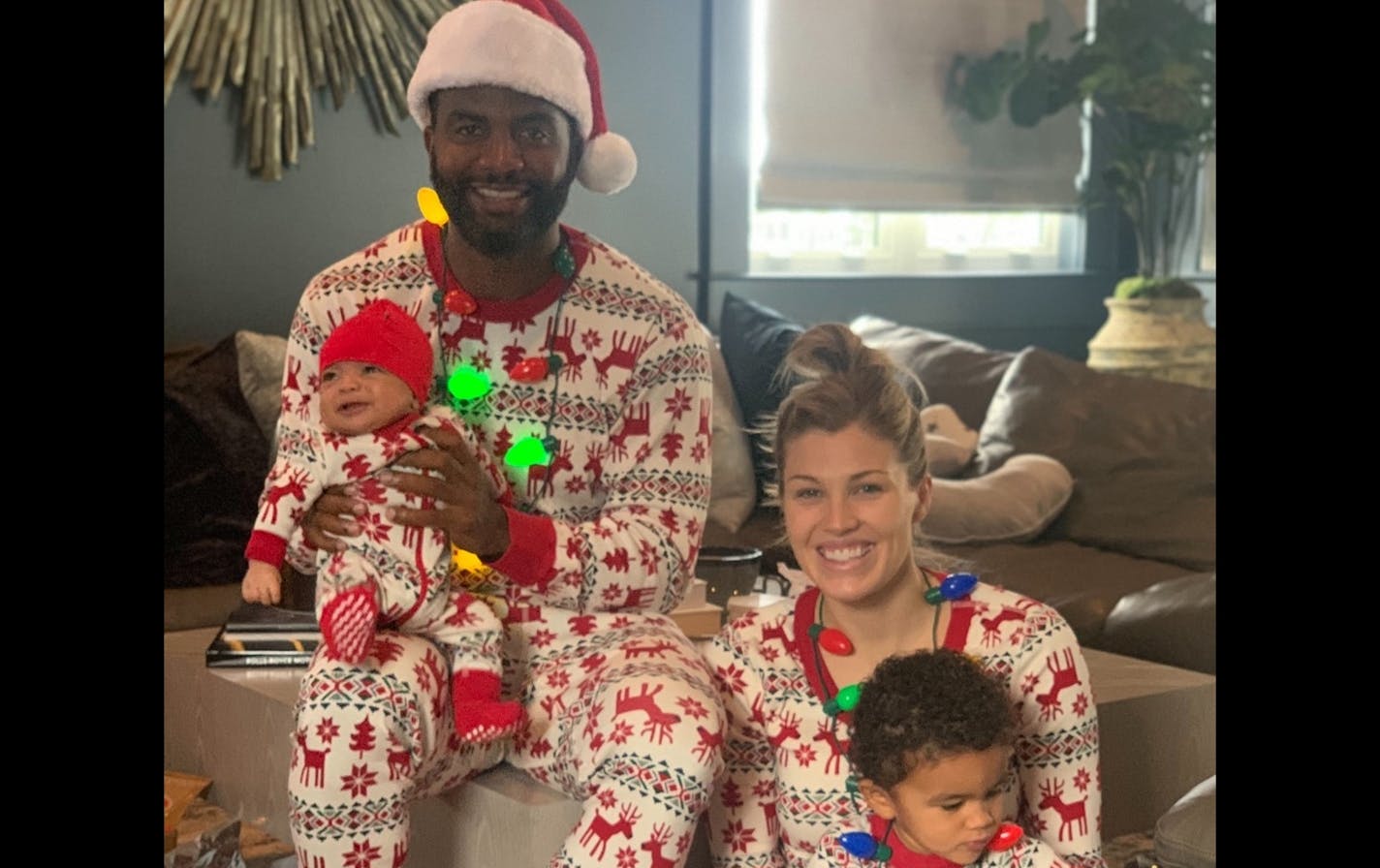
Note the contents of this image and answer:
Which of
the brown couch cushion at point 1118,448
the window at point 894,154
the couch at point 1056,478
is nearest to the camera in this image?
the couch at point 1056,478

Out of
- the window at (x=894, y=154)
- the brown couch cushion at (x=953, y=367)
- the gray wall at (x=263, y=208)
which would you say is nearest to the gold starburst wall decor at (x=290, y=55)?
the gray wall at (x=263, y=208)

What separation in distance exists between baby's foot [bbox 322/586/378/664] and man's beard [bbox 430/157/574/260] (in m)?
0.34

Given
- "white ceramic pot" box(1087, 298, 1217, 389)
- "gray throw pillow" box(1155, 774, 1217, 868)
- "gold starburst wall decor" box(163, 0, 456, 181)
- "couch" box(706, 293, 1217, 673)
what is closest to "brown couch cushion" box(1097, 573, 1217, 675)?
"couch" box(706, 293, 1217, 673)

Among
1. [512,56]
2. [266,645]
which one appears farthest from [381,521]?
[266,645]

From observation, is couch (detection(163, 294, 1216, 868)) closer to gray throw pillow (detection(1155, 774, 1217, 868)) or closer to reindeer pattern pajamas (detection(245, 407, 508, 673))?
gray throw pillow (detection(1155, 774, 1217, 868))

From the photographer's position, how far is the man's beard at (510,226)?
1.53 metres

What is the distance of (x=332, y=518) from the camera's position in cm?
152

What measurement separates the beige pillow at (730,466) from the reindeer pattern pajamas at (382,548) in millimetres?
1470

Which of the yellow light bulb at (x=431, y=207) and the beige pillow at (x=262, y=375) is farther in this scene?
the beige pillow at (x=262, y=375)

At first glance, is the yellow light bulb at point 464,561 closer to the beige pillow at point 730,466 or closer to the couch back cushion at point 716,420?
the couch back cushion at point 716,420

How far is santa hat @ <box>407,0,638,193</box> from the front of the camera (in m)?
1.49

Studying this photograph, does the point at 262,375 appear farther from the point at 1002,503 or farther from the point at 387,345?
the point at 387,345
